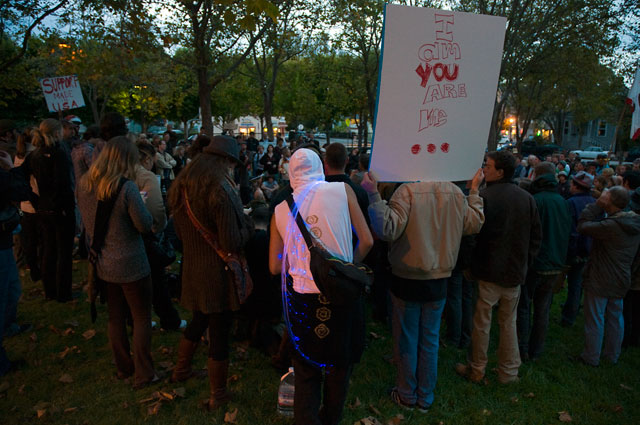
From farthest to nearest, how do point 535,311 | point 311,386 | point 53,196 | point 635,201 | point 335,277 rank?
1. point 53,196
2. point 635,201
3. point 535,311
4. point 311,386
5. point 335,277

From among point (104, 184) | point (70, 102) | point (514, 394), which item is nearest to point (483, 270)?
point (514, 394)

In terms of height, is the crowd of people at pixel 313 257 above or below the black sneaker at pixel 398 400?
above

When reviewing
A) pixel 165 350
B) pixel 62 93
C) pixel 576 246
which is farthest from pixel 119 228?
pixel 62 93

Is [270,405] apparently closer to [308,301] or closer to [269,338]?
[269,338]

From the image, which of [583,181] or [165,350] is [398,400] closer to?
[165,350]

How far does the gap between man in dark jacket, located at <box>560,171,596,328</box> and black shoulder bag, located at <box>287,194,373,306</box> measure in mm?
3808

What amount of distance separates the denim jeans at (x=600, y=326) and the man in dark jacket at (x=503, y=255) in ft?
3.45

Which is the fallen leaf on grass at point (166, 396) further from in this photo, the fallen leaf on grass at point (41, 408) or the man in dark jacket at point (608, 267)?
the man in dark jacket at point (608, 267)

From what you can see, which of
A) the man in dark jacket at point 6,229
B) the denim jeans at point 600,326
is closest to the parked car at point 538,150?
the denim jeans at point 600,326

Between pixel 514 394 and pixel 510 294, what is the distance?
923 millimetres

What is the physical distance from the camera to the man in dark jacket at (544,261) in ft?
13.9

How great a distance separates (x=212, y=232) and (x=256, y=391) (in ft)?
5.17

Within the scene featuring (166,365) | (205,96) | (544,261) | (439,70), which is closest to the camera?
(439,70)

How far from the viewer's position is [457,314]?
467cm
